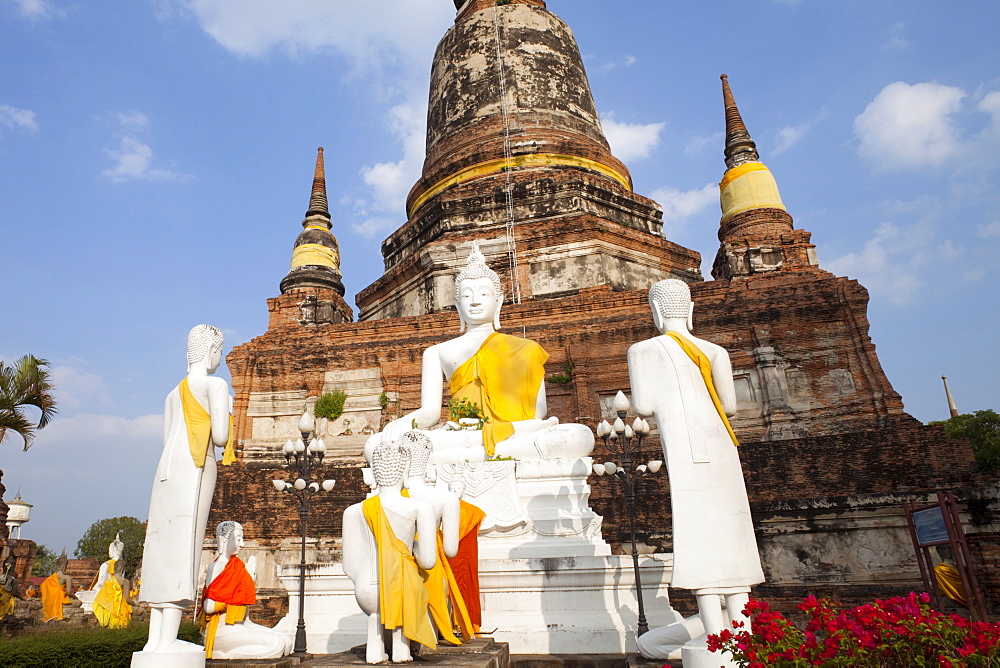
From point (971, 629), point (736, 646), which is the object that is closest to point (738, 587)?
point (736, 646)

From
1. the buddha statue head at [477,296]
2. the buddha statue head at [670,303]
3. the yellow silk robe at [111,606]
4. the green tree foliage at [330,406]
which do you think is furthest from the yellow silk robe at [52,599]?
the buddha statue head at [670,303]

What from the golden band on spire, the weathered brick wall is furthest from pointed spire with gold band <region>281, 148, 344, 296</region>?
the weathered brick wall

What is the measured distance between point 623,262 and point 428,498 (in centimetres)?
1317

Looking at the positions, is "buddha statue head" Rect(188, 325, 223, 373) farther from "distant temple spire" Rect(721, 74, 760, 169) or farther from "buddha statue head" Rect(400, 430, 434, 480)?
"distant temple spire" Rect(721, 74, 760, 169)

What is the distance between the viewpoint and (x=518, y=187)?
56.7 feet

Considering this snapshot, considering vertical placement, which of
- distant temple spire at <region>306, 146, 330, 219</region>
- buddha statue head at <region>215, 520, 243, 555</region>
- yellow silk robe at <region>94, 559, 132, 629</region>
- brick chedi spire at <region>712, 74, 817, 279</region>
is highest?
distant temple spire at <region>306, 146, 330, 219</region>

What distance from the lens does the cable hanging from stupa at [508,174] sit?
53.8 feet

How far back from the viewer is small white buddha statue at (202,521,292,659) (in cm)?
552

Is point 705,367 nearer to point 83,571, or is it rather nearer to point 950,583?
point 950,583

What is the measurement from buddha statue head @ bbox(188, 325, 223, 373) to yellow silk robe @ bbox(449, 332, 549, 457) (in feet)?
10.4

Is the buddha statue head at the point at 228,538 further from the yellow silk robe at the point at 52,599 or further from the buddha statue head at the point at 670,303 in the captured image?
the yellow silk robe at the point at 52,599

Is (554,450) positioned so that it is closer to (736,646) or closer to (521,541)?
(521,541)

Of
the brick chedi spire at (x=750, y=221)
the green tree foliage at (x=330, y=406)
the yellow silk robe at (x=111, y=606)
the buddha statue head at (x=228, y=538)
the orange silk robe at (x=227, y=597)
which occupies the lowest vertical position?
the yellow silk robe at (x=111, y=606)

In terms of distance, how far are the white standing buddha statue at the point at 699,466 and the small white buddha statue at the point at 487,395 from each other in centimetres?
292
